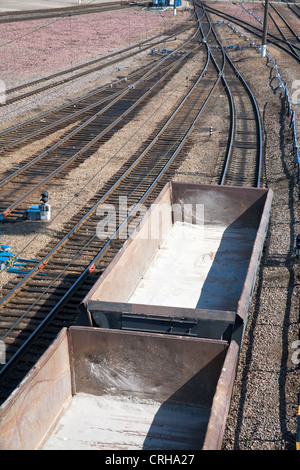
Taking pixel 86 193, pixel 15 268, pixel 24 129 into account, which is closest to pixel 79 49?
pixel 24 129

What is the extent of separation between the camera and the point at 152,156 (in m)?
21.3

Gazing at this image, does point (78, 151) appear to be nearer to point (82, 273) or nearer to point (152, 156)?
point (152, 156)

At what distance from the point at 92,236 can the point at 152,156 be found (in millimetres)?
7374

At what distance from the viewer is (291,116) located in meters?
24.8

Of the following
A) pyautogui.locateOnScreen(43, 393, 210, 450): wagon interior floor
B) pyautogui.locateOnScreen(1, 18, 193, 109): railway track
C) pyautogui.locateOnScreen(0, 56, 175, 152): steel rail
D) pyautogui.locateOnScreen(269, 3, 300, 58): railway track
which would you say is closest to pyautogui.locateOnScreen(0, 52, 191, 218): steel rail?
pyautogui.locateOnScreen(0, 56, 175, 152): steel rail

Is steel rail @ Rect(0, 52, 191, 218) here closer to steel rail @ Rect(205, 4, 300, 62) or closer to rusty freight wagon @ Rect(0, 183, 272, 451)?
rusty freight wagon @ Rect(0, 183, 272, 451)

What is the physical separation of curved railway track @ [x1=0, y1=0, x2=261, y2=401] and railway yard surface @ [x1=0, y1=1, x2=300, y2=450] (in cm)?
6

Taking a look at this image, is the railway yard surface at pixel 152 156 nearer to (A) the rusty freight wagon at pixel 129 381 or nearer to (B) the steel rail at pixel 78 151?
(B) the steel rail at pixel 78 151

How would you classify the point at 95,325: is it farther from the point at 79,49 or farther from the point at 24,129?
the point at 79,49

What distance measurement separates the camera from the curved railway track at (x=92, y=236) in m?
10.6

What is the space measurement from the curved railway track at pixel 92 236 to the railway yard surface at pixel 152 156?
0.19 ft

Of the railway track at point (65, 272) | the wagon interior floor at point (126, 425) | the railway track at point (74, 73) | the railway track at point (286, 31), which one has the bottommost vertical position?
the wagon interior floor at point (126, 425)

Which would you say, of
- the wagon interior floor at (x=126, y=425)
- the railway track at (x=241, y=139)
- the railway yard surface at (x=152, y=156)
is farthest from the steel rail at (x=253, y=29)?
the wagon interior floor at (x=126, y=425)

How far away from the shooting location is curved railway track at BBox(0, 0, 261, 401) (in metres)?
10.6
